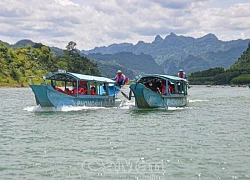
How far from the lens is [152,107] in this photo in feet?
126

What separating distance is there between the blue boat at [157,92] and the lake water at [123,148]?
594cm

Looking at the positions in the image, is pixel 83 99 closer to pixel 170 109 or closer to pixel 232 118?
pixel 170 109

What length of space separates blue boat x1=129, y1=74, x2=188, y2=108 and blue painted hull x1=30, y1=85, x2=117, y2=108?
371 cm

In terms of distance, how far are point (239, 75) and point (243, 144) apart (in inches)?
7002

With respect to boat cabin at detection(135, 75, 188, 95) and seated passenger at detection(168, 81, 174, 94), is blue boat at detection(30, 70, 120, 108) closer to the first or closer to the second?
boat cabin at detection(135, 75, 188, 95)

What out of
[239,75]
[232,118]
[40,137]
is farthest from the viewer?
[239,75]

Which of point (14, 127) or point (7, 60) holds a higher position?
point (7, 60)

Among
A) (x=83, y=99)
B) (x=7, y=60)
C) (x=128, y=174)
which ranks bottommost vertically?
(x=128, y=174)

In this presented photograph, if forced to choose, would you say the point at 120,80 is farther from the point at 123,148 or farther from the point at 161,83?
the point at 123,148

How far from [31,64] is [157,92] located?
10565cm

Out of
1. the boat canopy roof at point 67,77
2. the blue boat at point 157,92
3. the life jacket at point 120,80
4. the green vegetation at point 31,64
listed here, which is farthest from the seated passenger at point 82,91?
the green vegetation at point 31,64

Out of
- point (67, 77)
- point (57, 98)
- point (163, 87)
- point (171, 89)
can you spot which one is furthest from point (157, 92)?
point (57, 98)

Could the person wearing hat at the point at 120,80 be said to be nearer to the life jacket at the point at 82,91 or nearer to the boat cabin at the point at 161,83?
the boat cabin at the point at 161,83

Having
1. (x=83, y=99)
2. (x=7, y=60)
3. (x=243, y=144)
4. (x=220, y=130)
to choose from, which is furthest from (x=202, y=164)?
(x=7, y=60)
